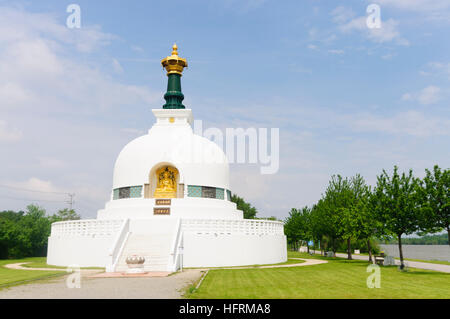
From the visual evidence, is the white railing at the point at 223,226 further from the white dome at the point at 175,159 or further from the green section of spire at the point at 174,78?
the green section of spire at the point at 174,78

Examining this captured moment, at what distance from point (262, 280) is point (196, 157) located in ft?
58.8

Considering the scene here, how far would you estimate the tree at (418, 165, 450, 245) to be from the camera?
21797 mm

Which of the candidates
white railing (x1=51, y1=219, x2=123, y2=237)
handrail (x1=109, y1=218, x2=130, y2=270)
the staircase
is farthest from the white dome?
the staircase

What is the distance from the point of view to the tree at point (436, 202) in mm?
21797

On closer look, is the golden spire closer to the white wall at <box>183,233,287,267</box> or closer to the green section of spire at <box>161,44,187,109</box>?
the green section of spire at <box>161,44,187,109</box>

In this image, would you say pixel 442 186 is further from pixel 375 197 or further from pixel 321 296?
pixel 321 296

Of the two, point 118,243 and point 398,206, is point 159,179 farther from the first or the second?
point 398,206

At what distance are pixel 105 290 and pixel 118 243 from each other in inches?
409

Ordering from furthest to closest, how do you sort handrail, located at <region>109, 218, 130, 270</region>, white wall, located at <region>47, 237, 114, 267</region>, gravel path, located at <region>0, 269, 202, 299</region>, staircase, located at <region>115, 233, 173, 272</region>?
white wall, located at <region>47, 237, 114, 267</region>
staircase, located at <region>115, 233, 173, 272</region>
handrail, located at <region>109, 218, 130, 270</region>
gravel path, located at <region>0, 269, 202, 299</region>

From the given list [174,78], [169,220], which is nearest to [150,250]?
[169,220]

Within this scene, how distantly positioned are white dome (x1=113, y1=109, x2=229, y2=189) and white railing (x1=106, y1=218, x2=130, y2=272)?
20.6 ft

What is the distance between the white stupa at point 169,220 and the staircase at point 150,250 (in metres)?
0.06

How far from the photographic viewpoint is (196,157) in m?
33.1
